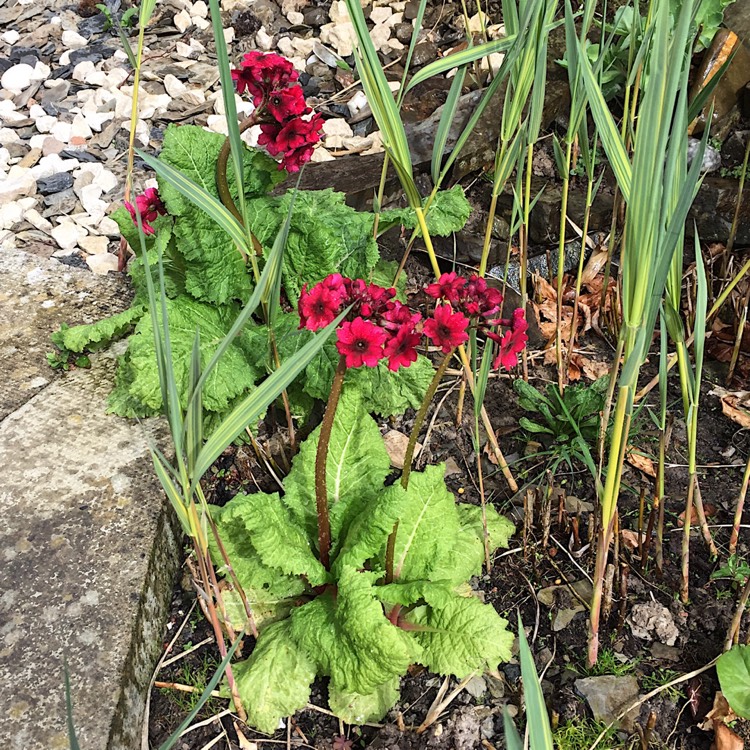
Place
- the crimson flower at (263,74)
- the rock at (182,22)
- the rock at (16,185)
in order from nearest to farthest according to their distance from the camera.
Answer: the crimson flower at (263,74) < the rock at (16,185) < the rock at (182,22)

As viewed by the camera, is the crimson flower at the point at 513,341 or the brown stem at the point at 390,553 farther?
the brown stem at the point at 390,553

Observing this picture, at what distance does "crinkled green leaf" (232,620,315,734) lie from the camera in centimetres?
159

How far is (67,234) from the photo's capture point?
2781mm

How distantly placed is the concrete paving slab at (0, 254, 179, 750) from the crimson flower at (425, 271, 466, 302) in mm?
730

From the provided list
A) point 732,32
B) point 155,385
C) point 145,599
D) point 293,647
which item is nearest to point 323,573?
→ point 293,647

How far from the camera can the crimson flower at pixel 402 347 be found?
51.9 inches

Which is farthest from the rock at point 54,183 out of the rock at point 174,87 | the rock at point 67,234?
the rock at point 174,87

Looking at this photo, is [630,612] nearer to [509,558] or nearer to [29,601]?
[509,558]

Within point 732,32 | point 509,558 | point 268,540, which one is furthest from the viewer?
point 732,32

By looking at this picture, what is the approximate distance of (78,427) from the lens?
2006mm

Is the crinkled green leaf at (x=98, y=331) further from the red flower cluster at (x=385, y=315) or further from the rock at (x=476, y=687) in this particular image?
the rock at (x=476, y=687)

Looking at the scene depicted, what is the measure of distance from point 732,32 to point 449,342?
2.12 m

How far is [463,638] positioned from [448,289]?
2.41 feet

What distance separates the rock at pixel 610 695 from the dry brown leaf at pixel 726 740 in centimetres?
15
